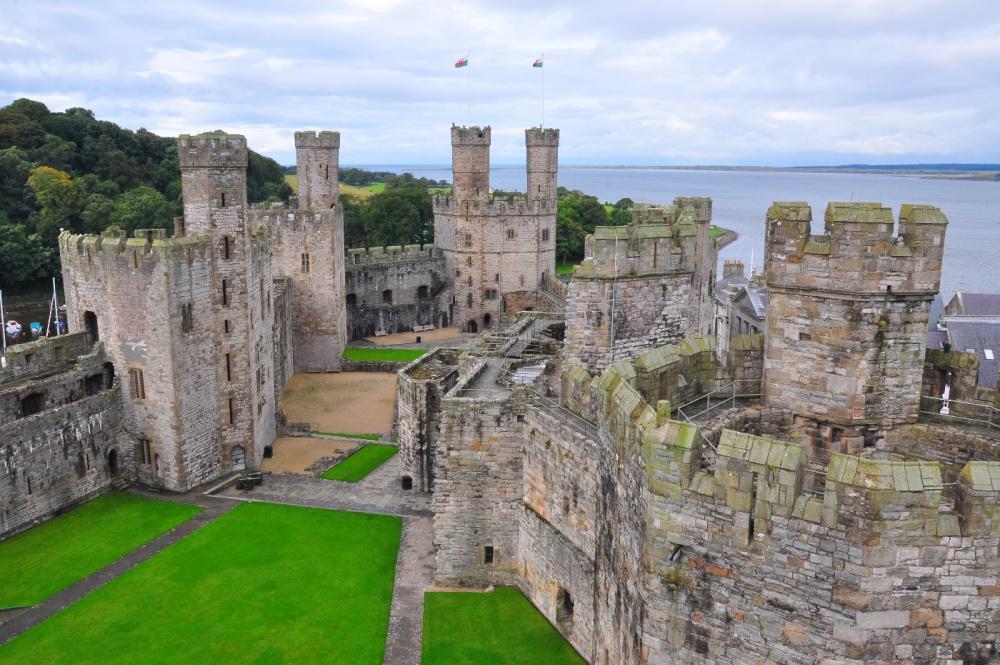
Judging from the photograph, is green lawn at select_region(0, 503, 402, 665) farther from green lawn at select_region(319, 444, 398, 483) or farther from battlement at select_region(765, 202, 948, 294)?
battlement at select_region(765, 202, 948, 294)

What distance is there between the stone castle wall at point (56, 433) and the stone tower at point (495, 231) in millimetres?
22765

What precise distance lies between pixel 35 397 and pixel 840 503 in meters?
20.5

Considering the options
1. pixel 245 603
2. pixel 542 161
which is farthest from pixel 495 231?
pixel 245 603

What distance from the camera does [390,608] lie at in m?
15.9

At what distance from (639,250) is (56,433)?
51.0 ft

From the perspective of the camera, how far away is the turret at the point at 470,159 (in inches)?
1642

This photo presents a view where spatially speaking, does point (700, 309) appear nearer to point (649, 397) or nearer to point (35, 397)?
point (649, 397)

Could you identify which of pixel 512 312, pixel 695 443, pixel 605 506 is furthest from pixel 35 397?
pixel 512 312

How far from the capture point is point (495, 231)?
42.0 m

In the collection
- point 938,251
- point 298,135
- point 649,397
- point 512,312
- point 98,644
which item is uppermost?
point 298,135

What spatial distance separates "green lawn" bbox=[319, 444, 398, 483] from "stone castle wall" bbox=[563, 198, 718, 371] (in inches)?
429

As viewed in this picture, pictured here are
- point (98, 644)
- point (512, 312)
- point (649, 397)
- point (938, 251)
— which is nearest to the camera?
point (938, 251)

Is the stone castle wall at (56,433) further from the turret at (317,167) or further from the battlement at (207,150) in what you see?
the turret at (317,167)

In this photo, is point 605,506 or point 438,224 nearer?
point 605,506
